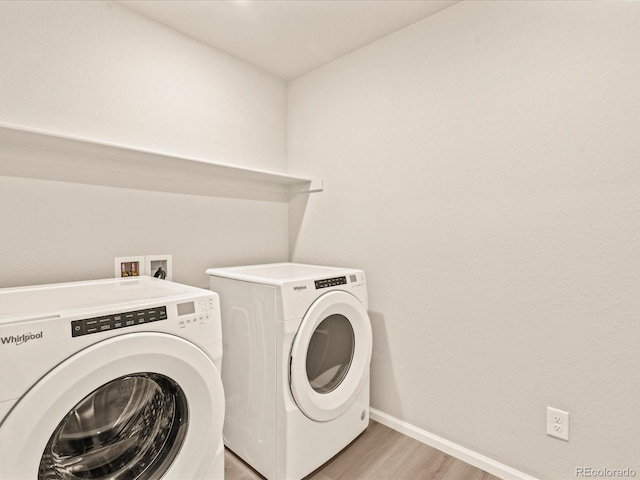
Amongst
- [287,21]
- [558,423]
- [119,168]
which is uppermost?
[287,21]

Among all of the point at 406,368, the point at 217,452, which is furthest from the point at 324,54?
the point at 217,452

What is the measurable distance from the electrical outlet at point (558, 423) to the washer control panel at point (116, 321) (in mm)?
1599

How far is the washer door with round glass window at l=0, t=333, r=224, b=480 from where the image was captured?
0.90m

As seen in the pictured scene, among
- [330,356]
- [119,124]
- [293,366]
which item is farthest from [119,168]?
[330,356]

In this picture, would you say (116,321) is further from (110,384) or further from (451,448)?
(451,448)

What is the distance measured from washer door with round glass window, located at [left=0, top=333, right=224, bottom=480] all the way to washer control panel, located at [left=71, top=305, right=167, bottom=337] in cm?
4

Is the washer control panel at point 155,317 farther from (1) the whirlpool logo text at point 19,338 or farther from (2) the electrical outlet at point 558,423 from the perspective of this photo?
(2) the electrical outlet at point 558,423

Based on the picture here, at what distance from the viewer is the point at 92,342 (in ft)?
2.95

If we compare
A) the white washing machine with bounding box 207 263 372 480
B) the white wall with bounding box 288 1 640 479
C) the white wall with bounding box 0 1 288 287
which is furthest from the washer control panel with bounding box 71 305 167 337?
the white wall with bounding box 288 1 640 479

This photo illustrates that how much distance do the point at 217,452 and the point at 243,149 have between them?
1.77 metres

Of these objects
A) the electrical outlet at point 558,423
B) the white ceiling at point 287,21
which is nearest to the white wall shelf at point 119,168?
the white ceiling at point 287,21

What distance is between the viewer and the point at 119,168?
5.52 feet

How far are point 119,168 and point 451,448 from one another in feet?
7.33

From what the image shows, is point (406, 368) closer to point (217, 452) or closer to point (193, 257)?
point (217, 452)
